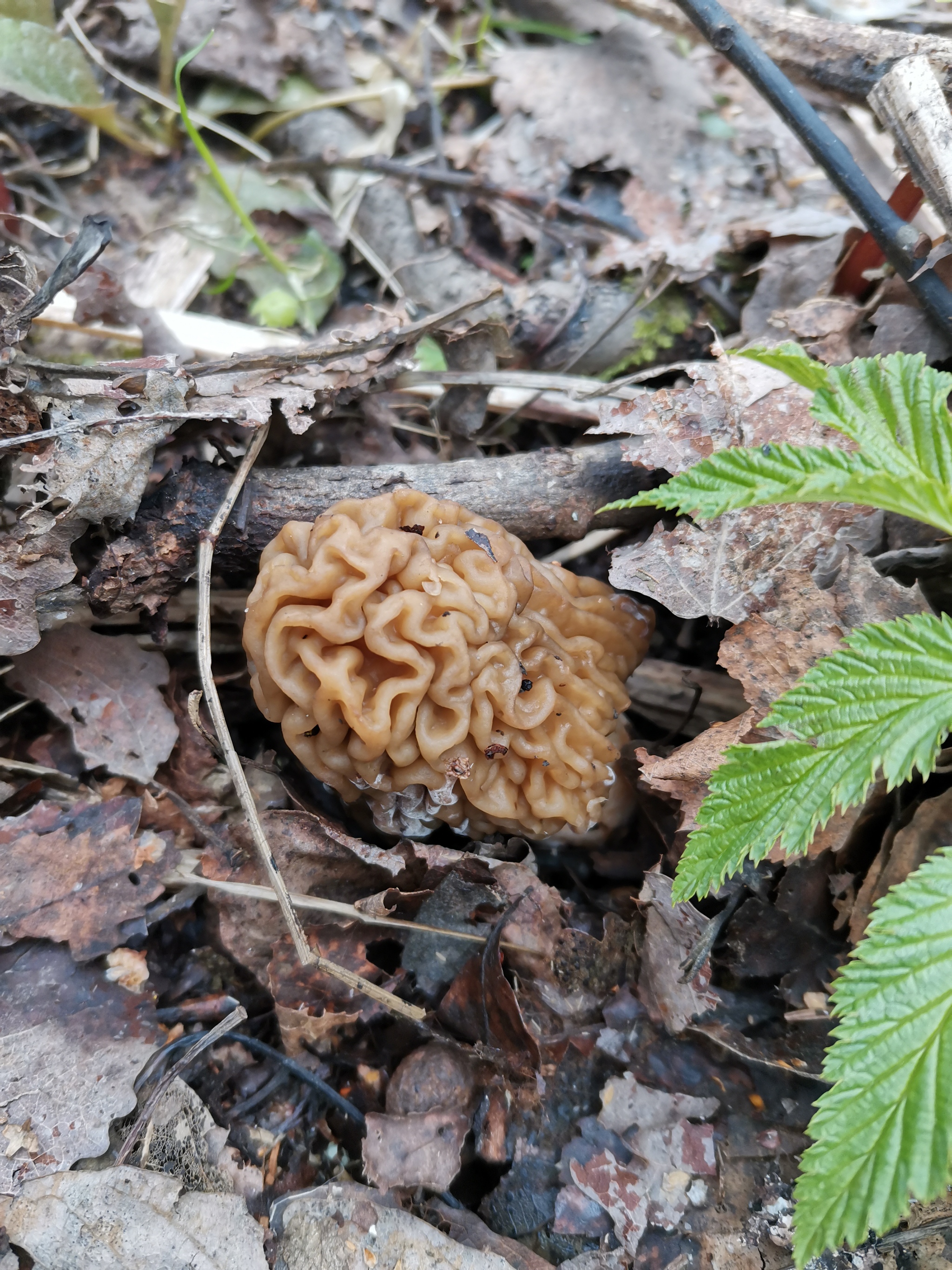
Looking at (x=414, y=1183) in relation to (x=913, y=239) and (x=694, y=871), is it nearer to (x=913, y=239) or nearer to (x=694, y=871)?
(x=694, y=871)

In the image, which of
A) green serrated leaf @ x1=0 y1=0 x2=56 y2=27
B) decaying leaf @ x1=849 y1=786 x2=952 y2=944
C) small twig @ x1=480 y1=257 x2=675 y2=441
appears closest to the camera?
decaying leaf @ x1=849 y1=786 x2=952 y2=944

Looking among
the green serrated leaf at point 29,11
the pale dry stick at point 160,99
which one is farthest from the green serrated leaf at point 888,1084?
the green serrated leaf at point 29,11

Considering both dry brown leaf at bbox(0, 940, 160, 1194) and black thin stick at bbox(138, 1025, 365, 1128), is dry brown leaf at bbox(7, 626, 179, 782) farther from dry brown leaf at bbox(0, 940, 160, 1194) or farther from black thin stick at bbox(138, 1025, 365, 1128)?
black thin stick at bbox(138, 1025, 365, 1128)

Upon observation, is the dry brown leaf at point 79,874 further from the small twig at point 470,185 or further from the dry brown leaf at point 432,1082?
the small twig at point 470,185

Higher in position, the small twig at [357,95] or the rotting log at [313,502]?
the small twig at [357,95]

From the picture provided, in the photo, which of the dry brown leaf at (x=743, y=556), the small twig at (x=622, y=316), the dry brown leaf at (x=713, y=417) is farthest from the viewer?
the small twig at (x=622, y=316)

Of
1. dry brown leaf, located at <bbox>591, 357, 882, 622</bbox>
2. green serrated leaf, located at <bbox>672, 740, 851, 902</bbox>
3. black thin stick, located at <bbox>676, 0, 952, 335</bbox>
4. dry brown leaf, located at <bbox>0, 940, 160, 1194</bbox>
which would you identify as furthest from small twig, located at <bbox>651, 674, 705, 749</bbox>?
dry brown leaf, located at <bbox>0, 940, 160, 1194</bbox>

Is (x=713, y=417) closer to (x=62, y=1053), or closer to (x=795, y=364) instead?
(x=795, y=364)
